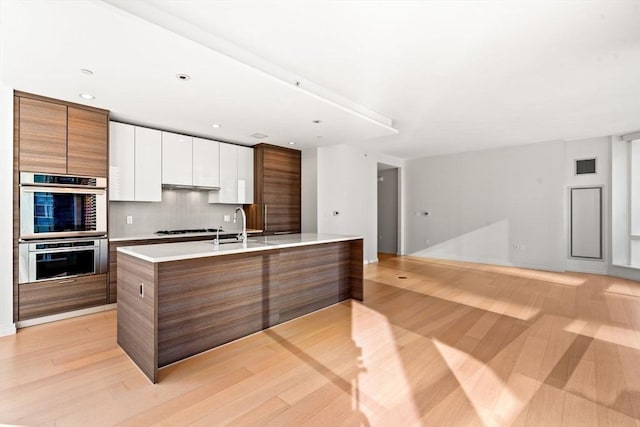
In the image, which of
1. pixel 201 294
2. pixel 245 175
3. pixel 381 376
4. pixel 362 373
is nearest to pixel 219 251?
pixel 201 294

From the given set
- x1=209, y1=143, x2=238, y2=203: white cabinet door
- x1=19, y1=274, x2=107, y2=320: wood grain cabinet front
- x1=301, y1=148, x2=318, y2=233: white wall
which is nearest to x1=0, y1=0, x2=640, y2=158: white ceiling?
x1=209, y1=143, x2=238, y2=203: white cabinet door

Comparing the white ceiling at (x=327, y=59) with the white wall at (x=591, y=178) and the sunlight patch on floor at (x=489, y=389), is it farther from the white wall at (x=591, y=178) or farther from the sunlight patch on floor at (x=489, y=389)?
the sunlight patch on floor at (x=489, y=389)

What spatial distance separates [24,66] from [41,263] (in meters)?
2.01

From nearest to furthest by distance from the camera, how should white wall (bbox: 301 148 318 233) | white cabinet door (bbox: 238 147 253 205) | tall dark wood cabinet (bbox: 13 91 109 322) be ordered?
tall dark wood cabinet (bbox: 13 91 109 322), white cabinet door (bbox: 238 147 253 205), white wall (bbox: 301 148 318 233)

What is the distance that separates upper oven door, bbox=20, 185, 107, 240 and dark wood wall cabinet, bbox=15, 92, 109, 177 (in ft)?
0.76

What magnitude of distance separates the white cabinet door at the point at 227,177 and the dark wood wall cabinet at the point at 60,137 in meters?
1.79

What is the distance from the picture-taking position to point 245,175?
5621 millimetres

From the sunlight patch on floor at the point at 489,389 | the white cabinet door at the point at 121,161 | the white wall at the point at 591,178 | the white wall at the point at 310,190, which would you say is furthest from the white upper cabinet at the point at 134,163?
the white wall at the point at 591,178

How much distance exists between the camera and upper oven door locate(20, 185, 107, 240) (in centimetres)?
320

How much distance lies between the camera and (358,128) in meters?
4.59

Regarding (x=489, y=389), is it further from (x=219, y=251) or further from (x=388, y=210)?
(x=388, y=210)

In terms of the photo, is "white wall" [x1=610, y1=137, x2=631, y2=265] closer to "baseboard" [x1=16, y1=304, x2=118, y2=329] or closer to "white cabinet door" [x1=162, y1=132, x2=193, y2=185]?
"white cabinet door" [x1=162, y1=132, x2=193, y2=185]

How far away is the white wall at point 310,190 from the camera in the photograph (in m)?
6.00

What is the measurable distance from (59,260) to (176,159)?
2014 mm
